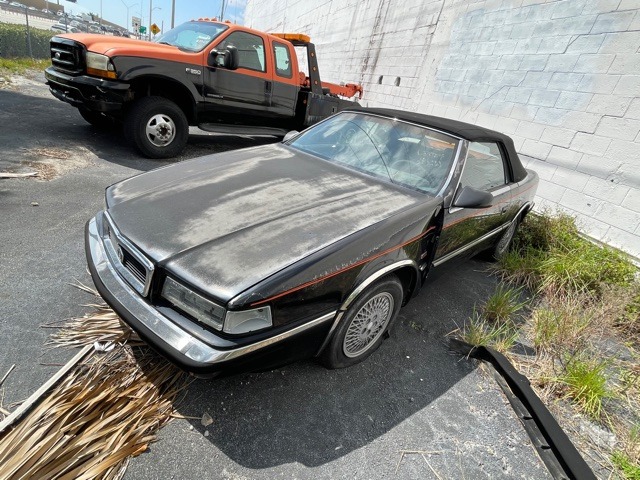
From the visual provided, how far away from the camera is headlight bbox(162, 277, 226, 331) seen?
5.07ft

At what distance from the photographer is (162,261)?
164 centimetres

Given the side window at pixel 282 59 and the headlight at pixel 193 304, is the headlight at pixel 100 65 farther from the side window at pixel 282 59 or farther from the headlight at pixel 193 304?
the headlight at pixel 193 304

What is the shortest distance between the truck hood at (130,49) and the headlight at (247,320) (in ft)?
14.7

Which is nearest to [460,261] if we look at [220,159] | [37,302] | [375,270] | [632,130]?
[375,270]

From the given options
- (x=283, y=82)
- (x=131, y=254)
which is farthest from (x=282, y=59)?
(x=131, y=254)

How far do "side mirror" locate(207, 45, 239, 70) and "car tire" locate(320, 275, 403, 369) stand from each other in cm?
431

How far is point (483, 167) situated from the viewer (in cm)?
303

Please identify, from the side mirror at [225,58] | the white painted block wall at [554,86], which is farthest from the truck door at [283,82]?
the white painted block wall at [554,86]

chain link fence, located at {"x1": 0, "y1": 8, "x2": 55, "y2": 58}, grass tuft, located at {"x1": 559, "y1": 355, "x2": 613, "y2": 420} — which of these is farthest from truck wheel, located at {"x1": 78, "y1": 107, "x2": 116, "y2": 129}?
chain link fence, located at {"x1": 0, "y1": 8, "x2": 55, "y2": 58}

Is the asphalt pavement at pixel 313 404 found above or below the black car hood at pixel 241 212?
below

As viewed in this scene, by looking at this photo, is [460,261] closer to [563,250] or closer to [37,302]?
[563,250]

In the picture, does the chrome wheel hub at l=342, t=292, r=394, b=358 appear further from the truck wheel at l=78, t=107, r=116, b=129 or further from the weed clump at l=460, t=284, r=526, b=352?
the truck wheel at l=78, t=107, r=116, b=129

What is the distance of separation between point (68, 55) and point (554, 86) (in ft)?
21.2

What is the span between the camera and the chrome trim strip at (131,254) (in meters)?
1.68
